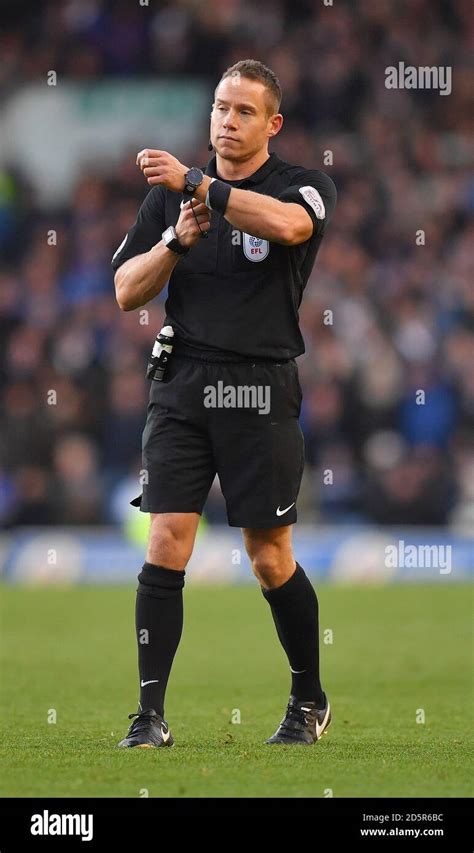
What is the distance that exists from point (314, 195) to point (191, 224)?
53 centimetres

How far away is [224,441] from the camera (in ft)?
19.1

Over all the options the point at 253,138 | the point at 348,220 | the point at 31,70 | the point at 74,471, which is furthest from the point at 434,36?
the point at 253,138

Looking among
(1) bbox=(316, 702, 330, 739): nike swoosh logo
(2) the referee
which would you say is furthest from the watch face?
(1) bbox=(316, 702, 330, 739): nike swoosh logo

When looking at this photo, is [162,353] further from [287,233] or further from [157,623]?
[157,623]

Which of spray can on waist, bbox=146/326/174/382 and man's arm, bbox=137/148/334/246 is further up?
man's arm, bbox=137/148/334/246

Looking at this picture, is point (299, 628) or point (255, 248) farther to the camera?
point (299, 628)

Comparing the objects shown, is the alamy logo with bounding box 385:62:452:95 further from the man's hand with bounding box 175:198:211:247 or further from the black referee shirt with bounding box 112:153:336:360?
the man's hand with bounding box 175:198:211:247

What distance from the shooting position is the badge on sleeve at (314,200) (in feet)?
18.9

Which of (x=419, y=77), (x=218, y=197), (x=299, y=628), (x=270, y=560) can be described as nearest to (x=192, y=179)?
(x=218, y=197)

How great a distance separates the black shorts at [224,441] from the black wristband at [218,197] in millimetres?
640

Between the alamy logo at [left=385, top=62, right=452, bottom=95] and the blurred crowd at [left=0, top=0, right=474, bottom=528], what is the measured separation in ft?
0.45

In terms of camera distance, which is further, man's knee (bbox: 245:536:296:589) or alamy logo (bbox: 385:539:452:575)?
alamy logo (bbox: 385:539:452:575)

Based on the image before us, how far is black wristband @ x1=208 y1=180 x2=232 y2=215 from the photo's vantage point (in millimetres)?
5473
